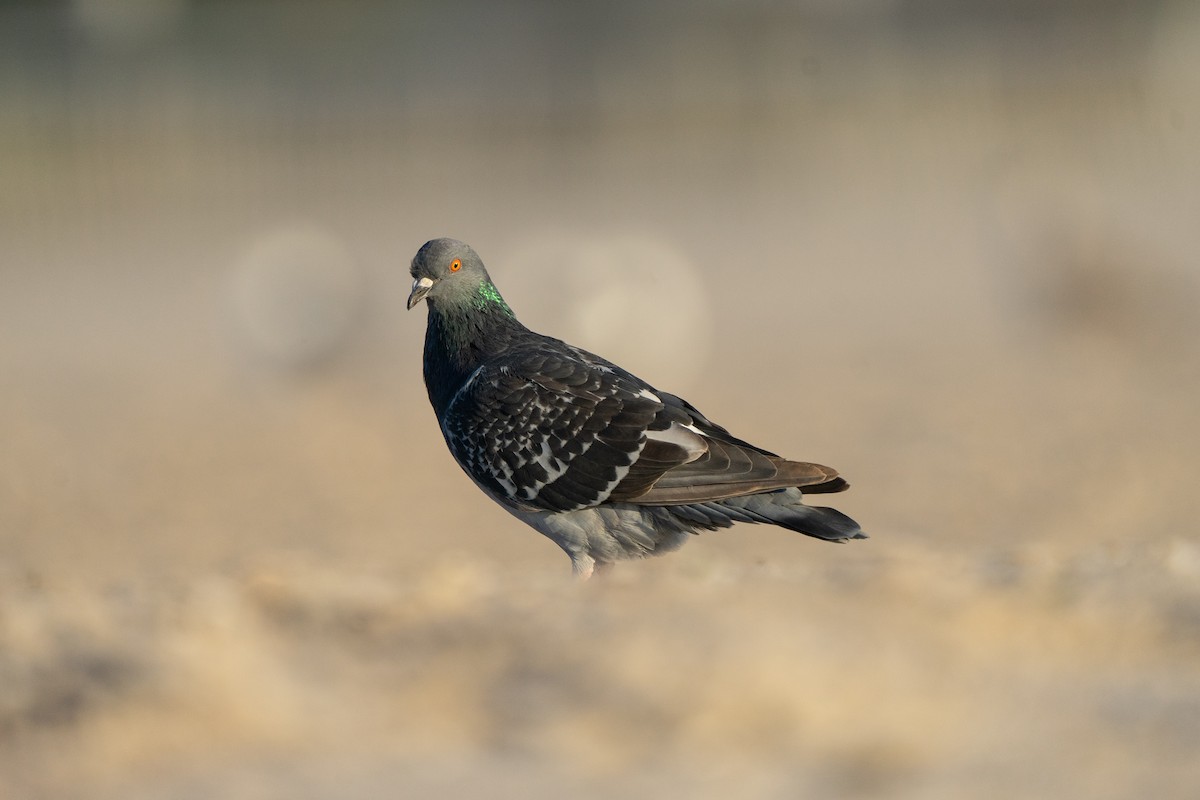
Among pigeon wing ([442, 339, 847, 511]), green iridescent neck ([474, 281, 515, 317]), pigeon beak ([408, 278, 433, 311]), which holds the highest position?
green iridescent neck ([474, 281, 515, 317])

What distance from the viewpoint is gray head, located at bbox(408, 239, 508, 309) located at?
757cm

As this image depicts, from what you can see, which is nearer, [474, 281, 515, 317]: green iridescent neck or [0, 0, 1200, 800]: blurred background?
[0, 0, 1200, 800]: blurred background

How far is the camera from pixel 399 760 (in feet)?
12.4

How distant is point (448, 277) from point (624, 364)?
12.2 m

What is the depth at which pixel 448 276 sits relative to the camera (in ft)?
24.9

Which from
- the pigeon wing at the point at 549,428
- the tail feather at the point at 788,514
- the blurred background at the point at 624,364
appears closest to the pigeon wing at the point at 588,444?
the pigeon wing at the point at 549,428

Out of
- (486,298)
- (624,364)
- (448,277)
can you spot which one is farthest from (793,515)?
(624,364)

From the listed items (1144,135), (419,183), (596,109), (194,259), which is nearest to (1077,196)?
(1144,135)

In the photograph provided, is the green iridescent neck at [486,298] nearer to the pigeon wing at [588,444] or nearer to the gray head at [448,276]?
the gray head at [448,276]

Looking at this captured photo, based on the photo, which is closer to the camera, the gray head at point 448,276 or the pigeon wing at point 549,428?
the pigeon wing at point 549,428

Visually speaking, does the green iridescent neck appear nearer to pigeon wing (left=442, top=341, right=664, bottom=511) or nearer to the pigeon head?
the pigeon head

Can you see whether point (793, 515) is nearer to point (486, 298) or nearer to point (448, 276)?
point (486, 298)

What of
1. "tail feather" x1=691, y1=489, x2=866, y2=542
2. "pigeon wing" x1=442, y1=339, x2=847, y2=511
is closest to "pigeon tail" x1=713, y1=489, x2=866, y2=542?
"tail feather" x1=691, y1=489, x2=866, y2=542

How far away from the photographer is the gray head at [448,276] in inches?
298
